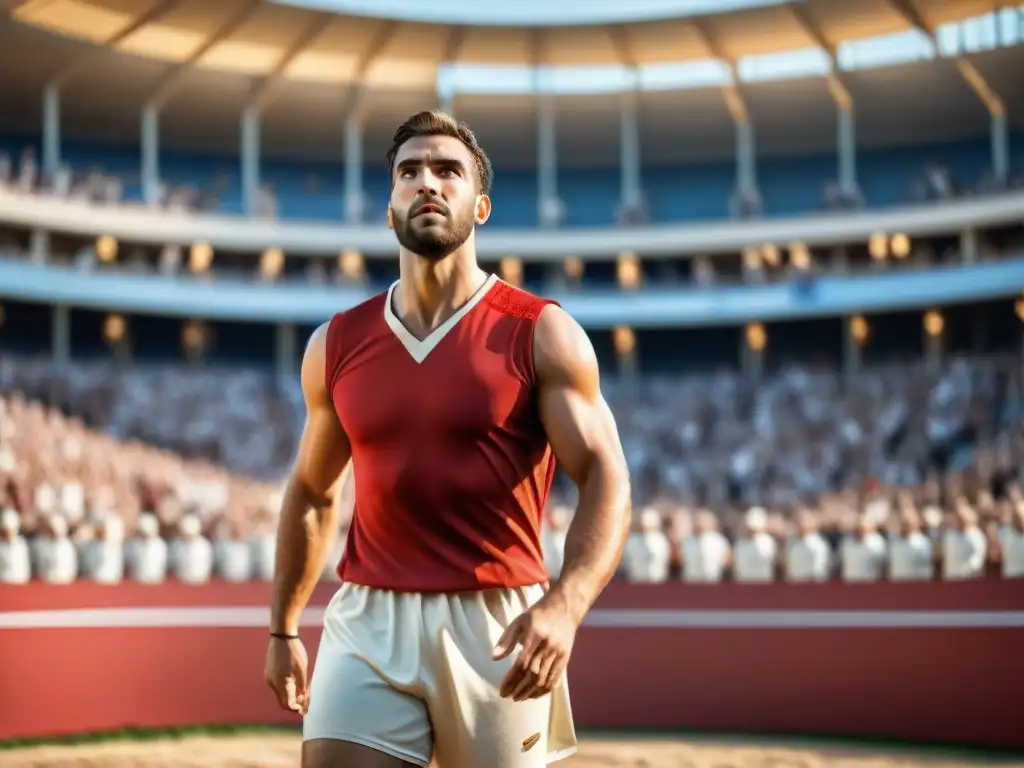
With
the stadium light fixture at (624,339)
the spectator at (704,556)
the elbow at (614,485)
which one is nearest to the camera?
the elbow at (614,485)

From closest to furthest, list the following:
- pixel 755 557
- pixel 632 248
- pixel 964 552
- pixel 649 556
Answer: pixel 964 552 < pixel 755 557 < pixel 649 556 < pixel 632 248

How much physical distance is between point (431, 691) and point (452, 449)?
0.57 metres

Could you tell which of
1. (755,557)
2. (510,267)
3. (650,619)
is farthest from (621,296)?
(650,619)

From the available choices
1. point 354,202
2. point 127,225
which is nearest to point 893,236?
point 354,202

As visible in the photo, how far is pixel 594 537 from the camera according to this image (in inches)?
124

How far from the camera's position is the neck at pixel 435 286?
3465mm

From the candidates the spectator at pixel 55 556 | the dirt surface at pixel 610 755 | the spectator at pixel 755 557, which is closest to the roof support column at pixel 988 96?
the spectator at pixel 755 557

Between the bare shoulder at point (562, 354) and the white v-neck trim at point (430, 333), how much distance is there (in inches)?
7.3

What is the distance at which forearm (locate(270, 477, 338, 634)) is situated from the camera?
12.0 ft

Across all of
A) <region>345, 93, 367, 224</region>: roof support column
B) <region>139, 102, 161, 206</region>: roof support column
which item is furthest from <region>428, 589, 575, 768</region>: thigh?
<region>345, 93, 367, 224</region>: roof support column

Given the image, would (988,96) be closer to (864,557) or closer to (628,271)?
(628,271)

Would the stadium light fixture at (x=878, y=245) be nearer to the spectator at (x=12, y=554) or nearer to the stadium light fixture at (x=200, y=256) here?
the stadium light fixture at (x=200, y=256)

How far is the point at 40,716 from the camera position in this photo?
1219 centimetres

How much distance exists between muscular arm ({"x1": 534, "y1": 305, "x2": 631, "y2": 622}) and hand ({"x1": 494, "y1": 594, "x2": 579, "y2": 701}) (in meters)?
0.04
